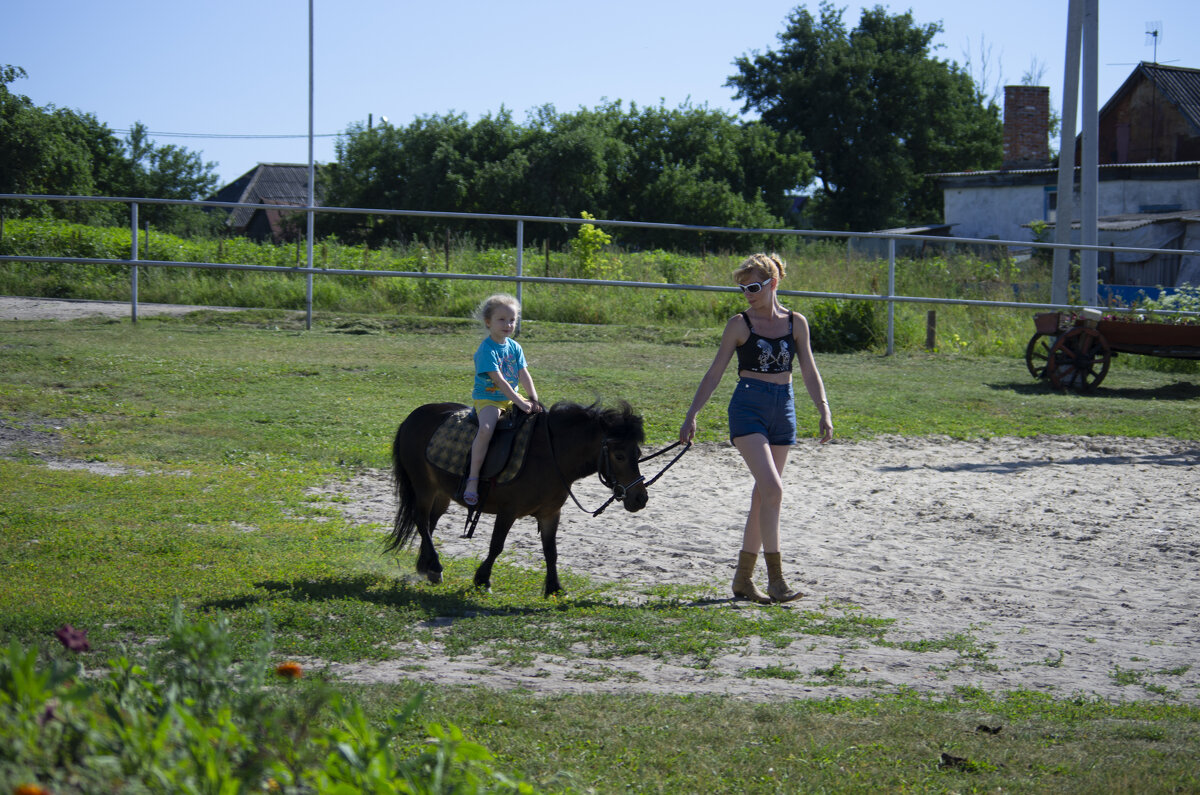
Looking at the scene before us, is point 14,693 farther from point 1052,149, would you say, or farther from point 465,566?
point 1052,149

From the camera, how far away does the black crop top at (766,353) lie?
5.89 meters

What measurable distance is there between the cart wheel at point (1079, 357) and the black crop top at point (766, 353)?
32.7ft

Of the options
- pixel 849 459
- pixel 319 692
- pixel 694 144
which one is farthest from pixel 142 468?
pixel 694 144

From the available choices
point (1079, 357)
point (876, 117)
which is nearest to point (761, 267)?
point (1079, 357)

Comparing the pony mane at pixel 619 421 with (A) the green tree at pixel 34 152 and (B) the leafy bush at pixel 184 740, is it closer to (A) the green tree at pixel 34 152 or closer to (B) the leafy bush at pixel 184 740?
(B) the leafy bush at pixel 184 740

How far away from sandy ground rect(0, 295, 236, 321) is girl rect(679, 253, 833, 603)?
12.7m

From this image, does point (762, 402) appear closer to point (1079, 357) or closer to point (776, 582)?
point (776, 582)

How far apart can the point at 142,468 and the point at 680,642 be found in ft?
18.0

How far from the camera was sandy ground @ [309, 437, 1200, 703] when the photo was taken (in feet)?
15.4

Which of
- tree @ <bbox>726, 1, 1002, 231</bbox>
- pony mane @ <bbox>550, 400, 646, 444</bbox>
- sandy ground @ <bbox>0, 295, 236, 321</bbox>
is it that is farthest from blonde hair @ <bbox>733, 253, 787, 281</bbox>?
tree @ <bbox>726, 1, 1002, 231</bbox>

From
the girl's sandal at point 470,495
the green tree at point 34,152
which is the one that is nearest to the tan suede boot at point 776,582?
the girl's sandal at point 470,495

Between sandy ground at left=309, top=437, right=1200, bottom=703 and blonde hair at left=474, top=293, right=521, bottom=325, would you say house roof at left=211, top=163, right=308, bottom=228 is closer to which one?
sandy ground at left=309, top=437, right=1200, bottom=703

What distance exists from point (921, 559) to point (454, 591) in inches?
124

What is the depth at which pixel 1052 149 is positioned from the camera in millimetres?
69562
